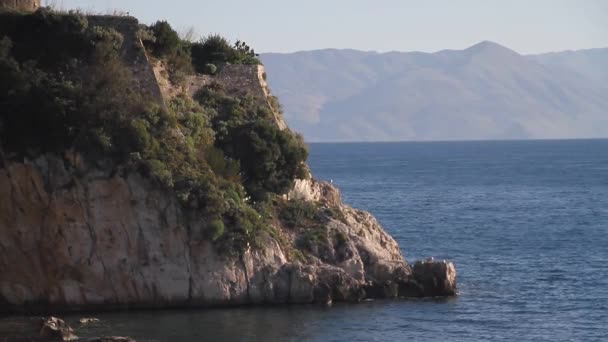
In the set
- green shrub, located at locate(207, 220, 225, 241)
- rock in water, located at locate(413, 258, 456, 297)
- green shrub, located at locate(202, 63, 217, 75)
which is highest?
green shrub, located at locate(202, 63, 217, 75)

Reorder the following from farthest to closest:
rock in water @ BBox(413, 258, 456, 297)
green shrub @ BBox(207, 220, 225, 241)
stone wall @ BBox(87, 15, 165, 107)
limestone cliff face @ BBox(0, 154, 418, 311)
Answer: stone wall @ BBox(87, 15, 165, 107) → rock in water @ BBox(413, 258, 456, 297) → green shrub @ BBox(207, 220, 225, 241) → limestone cliff face @ BBox(0, 154, 418, 311)

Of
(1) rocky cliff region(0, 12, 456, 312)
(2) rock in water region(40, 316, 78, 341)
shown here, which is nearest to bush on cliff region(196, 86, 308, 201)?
(1) rocky cliff region(0, 12, 456, 312)

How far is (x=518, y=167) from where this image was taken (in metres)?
147

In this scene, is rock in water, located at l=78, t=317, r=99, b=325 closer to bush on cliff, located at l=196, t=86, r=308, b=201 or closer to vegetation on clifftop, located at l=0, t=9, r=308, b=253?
vegetation on clifftop, located at l=0, t=9, r=308, b=253

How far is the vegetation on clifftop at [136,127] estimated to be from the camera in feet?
158

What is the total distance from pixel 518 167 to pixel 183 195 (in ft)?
339

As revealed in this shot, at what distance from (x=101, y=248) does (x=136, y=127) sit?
15.8 feet

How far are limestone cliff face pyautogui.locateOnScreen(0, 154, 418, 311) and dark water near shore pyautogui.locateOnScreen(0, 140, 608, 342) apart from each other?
104cm

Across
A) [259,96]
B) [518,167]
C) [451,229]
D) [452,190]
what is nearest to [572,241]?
[451,229]

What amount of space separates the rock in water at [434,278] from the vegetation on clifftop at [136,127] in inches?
243

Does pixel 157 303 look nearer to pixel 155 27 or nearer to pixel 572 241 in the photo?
pixel 155 27

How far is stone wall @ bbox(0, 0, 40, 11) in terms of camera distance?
53691 millimetres

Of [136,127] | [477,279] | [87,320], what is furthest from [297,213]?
[87,320]

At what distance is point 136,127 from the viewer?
4888 centimetres
